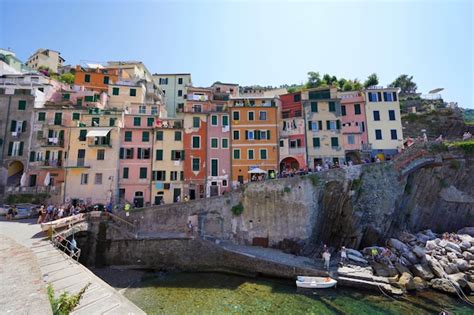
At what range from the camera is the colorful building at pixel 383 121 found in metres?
31.6

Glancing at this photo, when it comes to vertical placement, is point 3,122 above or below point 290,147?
above

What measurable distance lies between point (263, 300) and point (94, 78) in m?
38.5

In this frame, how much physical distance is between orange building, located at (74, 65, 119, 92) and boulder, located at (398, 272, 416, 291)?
42233 mm

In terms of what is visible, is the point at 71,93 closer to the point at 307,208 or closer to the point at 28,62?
the point at 307,208

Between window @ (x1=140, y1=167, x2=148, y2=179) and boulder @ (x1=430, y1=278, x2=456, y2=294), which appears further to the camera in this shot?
window @ (x1=140, y1=167, x2=148, y2=179)

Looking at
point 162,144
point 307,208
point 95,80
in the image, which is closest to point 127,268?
point 162,144

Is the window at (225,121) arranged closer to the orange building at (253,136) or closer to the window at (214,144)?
the orange building at (253,136)

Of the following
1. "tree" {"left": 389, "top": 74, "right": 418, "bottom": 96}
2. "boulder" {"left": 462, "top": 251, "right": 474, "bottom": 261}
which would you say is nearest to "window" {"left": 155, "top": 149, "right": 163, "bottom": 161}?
"boulder" {"left": 462, "top": 251, "right": 474, "bottom": 261}

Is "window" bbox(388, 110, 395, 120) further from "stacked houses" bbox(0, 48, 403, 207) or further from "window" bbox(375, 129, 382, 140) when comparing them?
"window" bbox(375, 129, 382, 140)

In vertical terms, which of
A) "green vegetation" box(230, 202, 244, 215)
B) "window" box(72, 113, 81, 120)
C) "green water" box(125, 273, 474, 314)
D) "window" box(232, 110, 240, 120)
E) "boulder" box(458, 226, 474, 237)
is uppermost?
"window" box(232, 110, 240, 120)

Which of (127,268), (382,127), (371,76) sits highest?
(371,76)

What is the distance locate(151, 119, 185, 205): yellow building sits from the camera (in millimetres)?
30531

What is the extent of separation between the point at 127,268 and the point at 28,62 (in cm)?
7875

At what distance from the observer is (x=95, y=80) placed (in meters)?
37.8
